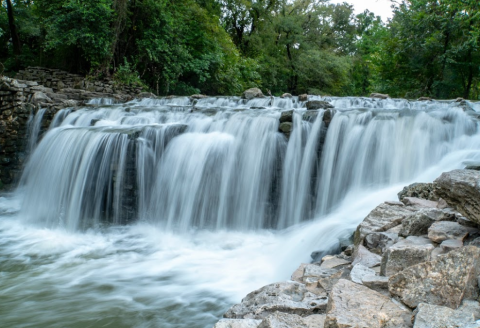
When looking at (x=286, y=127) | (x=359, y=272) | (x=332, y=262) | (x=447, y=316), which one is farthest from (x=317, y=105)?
(x=447, y=316)

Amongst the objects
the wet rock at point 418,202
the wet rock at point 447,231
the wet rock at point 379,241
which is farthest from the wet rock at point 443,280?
the wet rock at point 418,202

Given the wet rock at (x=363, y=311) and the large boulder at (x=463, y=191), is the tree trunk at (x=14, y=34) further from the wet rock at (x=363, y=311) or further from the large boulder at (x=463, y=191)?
the wet rock at (x=363, y=311)

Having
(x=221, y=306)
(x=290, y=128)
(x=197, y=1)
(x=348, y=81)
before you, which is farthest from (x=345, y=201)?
(x=348, y=81)

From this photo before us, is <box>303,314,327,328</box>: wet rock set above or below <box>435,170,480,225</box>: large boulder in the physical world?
below

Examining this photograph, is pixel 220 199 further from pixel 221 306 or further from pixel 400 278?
pixel 400 278

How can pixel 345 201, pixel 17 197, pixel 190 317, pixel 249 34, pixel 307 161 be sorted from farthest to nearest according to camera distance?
1. pixel 249 34
2. pixel 17 197
3. pixel 307 161
4. pixel 345 201
5. pixel 190 317

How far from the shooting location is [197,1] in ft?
64.7

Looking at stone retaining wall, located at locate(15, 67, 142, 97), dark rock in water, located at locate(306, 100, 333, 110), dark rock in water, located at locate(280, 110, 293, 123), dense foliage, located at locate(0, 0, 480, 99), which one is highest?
dense foliage, located at locate(0, 0, 480, 99)

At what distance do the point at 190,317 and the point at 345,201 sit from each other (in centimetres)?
333

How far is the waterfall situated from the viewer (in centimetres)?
637

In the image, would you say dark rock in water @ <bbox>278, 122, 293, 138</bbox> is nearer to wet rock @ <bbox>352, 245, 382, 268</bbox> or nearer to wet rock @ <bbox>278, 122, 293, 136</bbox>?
wet rock @ <bbox>278, 122, 293, 136</bbox>

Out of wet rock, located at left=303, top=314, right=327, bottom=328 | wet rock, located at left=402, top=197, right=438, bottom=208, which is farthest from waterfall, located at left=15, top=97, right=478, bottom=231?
wet rock, located at left=303, top=314, right=327, bottom=328

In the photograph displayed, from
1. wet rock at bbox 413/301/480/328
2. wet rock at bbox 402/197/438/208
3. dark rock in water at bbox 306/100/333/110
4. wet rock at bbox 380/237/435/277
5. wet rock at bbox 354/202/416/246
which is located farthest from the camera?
dark rock in water at bbox 306/100/333/110

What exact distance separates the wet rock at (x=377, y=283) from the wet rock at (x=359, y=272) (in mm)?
48
